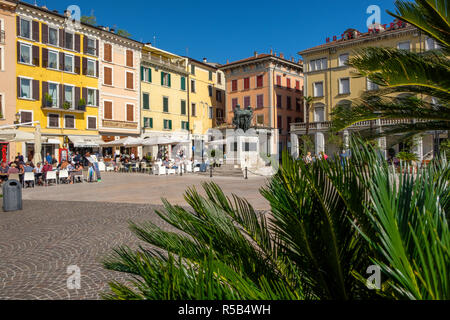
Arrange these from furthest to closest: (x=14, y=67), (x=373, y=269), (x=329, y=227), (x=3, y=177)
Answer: (x=14, y=67)
(x=3, y=177)
(x=329, y=227)
(x=373, y=269)

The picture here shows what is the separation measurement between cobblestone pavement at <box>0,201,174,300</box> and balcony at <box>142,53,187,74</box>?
31.8 m

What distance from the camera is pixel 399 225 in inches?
43.3

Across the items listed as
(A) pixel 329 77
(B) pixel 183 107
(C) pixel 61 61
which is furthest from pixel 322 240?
(B) pixel 183 107

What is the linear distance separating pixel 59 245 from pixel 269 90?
38596 millimetres

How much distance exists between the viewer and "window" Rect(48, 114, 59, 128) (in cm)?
3023

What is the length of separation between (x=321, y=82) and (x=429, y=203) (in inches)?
1546

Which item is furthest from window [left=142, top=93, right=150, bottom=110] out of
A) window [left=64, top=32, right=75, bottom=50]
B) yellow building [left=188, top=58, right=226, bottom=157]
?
window [left=64, top=32, right=75, bottom=50]

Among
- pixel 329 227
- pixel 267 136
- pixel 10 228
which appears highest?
pixel 267 136

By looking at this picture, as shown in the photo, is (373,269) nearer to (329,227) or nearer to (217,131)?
(329,227)

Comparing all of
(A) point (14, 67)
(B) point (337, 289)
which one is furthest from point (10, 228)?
(A) point (14, 67)

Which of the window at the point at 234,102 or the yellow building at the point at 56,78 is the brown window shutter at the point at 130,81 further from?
the window at the point at 234,102

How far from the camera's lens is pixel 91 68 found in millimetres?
33625

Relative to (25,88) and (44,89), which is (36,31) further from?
(25,88)

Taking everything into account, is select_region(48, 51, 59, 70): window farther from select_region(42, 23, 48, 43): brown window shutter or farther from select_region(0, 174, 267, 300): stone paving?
select_region(0, 174, 267, 300): stone paving
